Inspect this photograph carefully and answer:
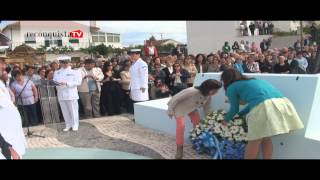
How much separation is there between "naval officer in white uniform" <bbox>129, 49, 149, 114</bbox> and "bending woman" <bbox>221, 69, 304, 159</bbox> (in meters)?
3.78

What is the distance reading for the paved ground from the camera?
20.6 ft

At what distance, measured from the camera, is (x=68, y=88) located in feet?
26.2

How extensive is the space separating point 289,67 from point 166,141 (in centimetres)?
524

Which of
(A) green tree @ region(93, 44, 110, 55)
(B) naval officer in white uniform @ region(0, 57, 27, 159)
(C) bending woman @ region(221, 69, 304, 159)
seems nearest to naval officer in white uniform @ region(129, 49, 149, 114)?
(C) bending woman @ region(221, 69, 304, 159)

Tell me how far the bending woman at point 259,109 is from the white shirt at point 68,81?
398 centimetres

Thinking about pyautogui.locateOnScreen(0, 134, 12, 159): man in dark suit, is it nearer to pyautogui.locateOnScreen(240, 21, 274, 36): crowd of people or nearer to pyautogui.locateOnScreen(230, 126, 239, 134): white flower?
pyautogui.locateOnScreen(230, 126, 239, 134): white flower

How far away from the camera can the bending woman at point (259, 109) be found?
4480 mm

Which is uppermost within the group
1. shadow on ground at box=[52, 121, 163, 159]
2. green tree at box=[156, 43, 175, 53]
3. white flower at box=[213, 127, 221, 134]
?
green tree at box=[156, 43, 175, 53]

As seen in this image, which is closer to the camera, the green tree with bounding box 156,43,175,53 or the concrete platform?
the concrete platform

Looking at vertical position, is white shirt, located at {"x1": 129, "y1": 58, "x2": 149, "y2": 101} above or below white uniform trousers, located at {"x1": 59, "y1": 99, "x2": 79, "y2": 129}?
above

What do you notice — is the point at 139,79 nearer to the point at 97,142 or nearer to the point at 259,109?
the point at 97,142

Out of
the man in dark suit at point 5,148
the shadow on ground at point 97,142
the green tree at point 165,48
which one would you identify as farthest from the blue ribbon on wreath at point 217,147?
the green tree at point 165,48

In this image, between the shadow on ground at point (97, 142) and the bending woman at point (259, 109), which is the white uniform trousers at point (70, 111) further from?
the bending woman at point (259, 109)

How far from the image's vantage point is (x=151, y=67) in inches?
420
